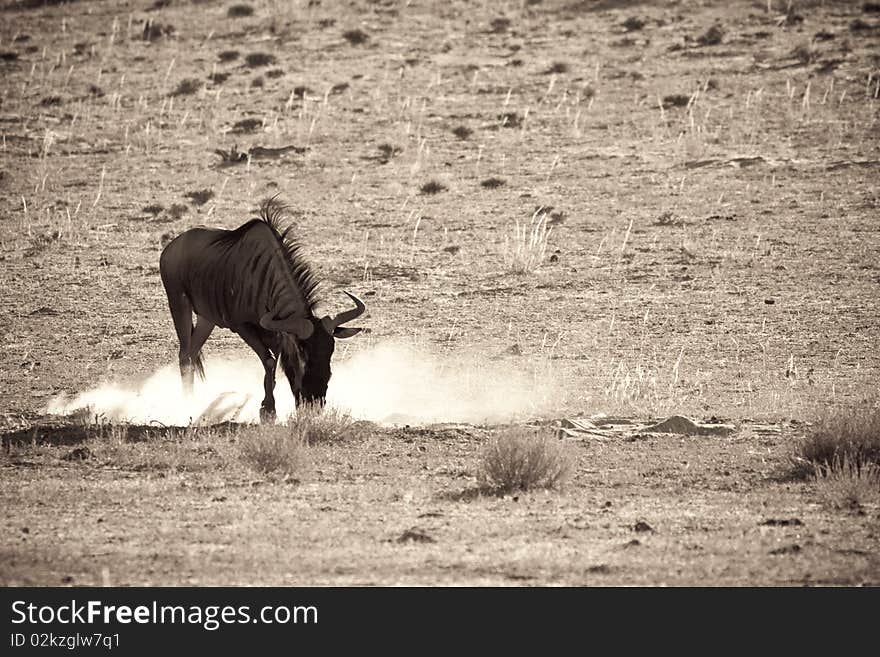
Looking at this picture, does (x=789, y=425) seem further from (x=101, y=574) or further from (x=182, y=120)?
(x=182, y=120)

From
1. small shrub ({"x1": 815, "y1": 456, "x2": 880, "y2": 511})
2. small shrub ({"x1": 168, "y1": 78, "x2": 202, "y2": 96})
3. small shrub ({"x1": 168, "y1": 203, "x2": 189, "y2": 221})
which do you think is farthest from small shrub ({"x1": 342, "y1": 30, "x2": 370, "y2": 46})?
small shrub ({"x1": 815, "y1": 456, "x2": 880, "y2": 511})

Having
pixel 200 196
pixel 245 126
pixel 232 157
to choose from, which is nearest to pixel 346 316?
pixel 200 196

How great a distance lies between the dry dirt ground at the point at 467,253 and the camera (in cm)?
877

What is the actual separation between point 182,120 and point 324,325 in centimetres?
1582

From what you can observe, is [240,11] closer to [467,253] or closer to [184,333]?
[467,253]

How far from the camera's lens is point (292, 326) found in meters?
11.5

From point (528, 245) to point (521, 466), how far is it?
9.99 meters

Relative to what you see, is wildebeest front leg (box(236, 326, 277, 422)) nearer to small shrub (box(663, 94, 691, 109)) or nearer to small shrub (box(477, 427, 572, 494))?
small shrub (box(477, 427, 572, 494))

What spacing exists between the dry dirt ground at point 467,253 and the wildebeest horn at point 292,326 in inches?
38.4

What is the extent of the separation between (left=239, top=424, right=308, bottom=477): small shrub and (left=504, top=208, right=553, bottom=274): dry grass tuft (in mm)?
8518

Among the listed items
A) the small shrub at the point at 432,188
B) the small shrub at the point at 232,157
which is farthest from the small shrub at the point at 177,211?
the small shrub at the point at 432,188

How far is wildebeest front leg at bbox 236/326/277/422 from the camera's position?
12.0 metres
